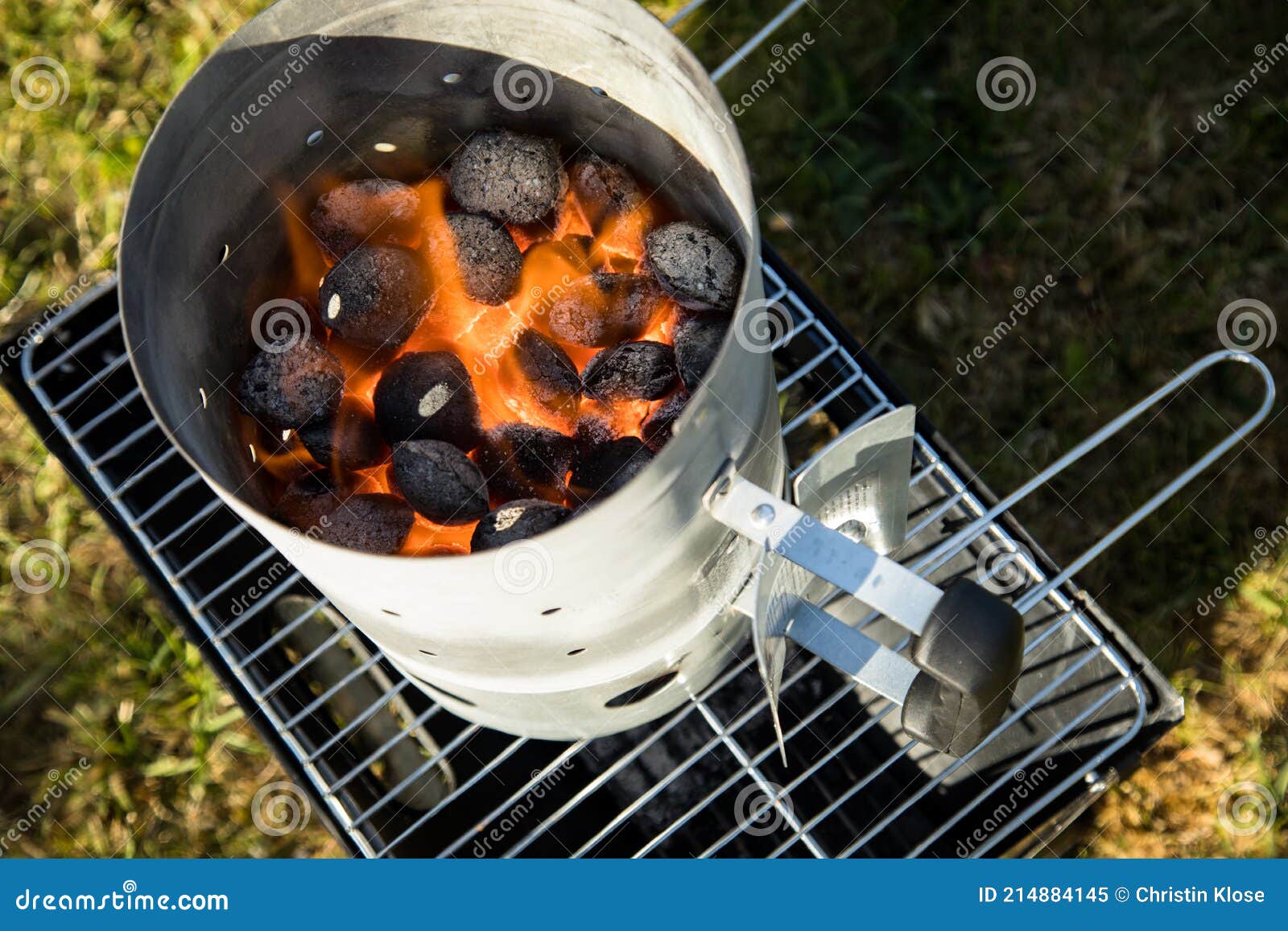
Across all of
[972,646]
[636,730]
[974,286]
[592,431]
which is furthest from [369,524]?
[974,286]

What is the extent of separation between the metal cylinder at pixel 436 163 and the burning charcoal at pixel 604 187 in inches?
1.2

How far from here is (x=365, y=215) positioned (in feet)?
5.33

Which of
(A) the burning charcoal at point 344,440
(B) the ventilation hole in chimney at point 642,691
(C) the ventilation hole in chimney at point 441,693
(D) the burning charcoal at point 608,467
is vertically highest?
(A) the burning charcoal at point 344,440

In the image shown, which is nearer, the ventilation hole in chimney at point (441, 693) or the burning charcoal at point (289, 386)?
the burning charcoal at point (289, 386)

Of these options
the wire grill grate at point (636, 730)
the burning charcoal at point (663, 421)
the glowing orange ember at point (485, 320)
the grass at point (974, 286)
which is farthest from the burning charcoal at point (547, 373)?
the grass at point (974, 286)

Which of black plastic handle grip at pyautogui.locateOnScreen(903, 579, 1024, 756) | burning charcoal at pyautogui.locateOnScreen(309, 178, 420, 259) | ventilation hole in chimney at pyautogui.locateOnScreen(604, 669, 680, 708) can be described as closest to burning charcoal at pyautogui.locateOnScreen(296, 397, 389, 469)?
burning charcoal at pyautogui.locateOnScreen(309, 178, 420, 259)

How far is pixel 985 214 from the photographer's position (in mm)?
2334

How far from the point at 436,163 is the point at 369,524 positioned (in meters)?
0.57

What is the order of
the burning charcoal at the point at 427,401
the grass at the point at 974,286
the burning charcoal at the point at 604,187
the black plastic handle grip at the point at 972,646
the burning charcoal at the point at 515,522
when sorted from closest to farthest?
the black plastic handle grip at the point at 972,646 < the burning charcoal at the point at 515,522 < the burning charcoal at the point at 427,401 < the burning charcoal at the point at 604,187 < the grass at the point at 974,286

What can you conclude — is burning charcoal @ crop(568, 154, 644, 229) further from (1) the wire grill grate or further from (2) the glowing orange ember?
(1) the wire grill grate

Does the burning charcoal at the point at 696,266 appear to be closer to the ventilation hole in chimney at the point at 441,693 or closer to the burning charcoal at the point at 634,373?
the burning charcoal at the point at 634,373

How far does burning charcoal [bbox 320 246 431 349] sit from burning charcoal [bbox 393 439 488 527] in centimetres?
20

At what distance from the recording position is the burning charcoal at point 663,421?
4.99ft
